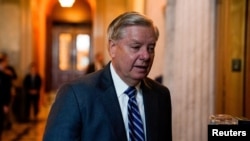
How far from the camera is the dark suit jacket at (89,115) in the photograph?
2098mm

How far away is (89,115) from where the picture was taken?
6.98ft

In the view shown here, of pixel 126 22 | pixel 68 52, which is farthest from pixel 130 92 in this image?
pixel 68 52

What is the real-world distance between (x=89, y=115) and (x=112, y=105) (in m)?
0.11

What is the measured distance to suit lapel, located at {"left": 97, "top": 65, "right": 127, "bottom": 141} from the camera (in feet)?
6.93

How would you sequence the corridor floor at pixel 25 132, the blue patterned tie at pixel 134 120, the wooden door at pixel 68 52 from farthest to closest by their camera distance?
the wooden door at pixel 68 52 < the corridor floor at pixel 25 132 < the blue patterned tie at pixel 134 120

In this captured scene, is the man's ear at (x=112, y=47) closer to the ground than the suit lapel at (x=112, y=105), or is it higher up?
higher up

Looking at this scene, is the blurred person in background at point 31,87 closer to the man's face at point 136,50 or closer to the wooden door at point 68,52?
the wooden door at point 68,52

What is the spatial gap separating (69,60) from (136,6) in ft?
36.3

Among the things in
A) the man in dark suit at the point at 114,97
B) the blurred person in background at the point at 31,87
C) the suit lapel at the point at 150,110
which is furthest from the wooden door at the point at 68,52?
the man in dark suit at the point at 114,97

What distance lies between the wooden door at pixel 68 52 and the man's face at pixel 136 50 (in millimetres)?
19334

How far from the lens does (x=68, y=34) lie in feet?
70.3

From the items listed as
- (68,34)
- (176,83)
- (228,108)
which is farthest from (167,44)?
(68,34)

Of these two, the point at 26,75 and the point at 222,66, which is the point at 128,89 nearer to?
the point at 222,66

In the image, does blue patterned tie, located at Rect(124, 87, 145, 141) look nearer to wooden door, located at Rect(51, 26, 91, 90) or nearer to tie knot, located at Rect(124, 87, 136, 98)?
tie knot, located at Rect(124, 87, 136, 98)
